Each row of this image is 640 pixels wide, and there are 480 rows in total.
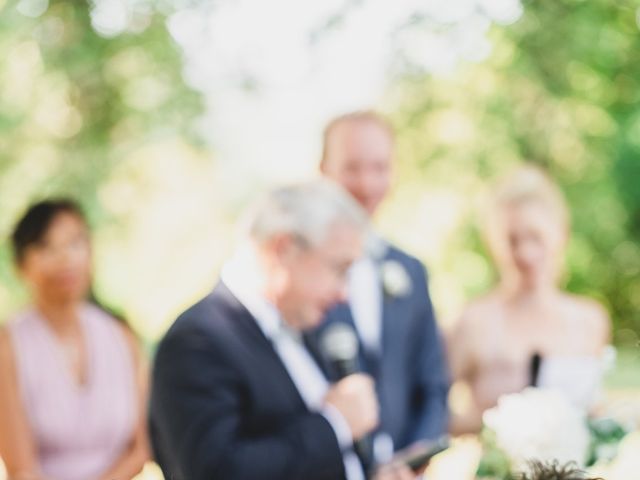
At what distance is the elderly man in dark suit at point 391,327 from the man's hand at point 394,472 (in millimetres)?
348

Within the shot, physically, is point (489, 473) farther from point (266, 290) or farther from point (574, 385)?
point (266, 290)

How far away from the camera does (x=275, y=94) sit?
9.22m

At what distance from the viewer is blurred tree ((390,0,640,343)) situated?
31.5ft

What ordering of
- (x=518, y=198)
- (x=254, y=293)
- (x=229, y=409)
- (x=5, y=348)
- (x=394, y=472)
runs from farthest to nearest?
(x=518, y=198) → (x=5, y=348) → (x=394, y=472) → (x=254, y=293) → (x=229, y=409)

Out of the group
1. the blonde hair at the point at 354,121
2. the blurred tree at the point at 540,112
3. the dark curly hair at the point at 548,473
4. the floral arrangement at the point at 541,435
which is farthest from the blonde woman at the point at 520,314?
the blurred tree at the point at 540,112

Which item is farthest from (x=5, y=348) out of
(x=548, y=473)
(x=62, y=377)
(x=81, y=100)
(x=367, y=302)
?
(x=81, y=100)

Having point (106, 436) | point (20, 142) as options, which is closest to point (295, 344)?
point (106, 436)

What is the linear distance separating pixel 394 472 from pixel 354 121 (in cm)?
144

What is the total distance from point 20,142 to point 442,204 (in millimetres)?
5451

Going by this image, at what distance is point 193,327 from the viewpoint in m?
2.25

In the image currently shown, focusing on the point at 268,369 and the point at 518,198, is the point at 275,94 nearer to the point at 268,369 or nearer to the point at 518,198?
the point at 518,198

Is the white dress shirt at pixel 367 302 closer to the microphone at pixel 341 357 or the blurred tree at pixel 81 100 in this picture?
the microphone at pixel 341 357

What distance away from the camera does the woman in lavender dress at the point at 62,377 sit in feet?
10.4

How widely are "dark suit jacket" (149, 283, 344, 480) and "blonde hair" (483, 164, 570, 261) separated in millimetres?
1524
